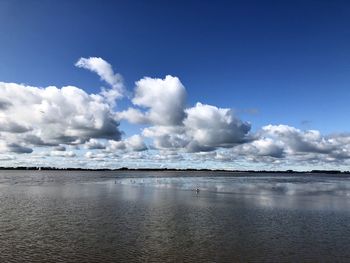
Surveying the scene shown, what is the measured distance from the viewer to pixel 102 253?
25.3 meters

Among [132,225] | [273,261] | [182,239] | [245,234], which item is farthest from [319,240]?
[132,225]

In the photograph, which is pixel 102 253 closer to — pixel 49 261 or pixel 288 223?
pixel 49 261

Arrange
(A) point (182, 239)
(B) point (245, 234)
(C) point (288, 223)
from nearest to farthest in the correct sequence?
1. (A) point (182, 239)
2. (B) point (245, 234)
3. (C) point (288, 223)

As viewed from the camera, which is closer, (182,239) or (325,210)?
(182,239)

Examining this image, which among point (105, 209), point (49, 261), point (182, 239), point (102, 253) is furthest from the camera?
point (105, 209)

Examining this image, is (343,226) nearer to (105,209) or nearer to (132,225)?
(132,225)

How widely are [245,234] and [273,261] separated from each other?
8.42 meters

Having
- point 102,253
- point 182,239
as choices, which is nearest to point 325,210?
point 182,239

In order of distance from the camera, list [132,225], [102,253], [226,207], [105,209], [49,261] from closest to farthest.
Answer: [49,261] → [102,253] → [132,225] → [105,209] → [226,207]

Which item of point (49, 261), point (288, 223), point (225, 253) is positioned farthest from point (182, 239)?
point (288, 223)

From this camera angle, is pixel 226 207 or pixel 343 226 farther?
pixel 226 207

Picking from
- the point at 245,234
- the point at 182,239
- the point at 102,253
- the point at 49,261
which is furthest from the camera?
the point at 245,234

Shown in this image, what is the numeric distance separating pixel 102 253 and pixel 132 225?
34.3 feet

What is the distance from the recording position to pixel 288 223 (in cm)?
3831
